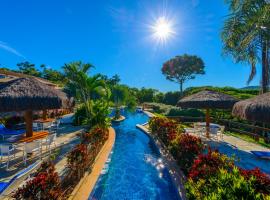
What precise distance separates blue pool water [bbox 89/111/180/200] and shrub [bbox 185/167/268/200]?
1715 mm

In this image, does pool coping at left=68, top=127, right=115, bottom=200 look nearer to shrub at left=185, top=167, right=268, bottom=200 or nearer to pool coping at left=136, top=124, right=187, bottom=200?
pool coping at left=136, top=124, right=187, bottom=200

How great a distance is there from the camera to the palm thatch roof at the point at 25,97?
7.25 m

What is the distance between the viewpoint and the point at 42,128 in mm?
13508

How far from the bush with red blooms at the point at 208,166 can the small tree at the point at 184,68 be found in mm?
47375

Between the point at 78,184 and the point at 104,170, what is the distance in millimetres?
1807

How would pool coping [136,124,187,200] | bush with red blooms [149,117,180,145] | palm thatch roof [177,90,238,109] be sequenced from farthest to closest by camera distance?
palm thatch roof [177,90,238,109], bush with red blooms [149,117,180,145], pool coping [136,124,187,200]

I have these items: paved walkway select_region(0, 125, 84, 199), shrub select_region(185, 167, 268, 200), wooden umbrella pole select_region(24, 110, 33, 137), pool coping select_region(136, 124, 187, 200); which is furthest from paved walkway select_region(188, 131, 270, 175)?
wooden umbrella pole select_region(24, 110, 33, 137)

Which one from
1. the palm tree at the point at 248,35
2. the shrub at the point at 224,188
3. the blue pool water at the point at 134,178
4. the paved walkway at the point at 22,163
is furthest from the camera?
the palm tree at the point at 248,35

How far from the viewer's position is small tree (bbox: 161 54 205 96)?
170 ft

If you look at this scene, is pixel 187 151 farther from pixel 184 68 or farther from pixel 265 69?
pixel 184 68

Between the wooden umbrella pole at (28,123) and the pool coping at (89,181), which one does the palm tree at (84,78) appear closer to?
the wooden umbrella pole at (28,123)

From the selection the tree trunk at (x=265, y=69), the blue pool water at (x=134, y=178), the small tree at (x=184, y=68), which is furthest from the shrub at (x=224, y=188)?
the small tree at (x=184, y=68)

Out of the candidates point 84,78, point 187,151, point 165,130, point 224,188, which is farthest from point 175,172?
point 84,78

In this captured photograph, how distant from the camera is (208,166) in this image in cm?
472
